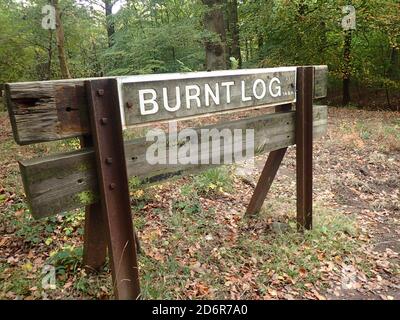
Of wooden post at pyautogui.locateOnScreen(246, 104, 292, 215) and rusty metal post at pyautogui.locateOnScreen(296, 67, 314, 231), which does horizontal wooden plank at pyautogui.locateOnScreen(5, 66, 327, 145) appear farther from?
wooden post at pyautogui.locateOnScreen(246, 104, 292, 215)

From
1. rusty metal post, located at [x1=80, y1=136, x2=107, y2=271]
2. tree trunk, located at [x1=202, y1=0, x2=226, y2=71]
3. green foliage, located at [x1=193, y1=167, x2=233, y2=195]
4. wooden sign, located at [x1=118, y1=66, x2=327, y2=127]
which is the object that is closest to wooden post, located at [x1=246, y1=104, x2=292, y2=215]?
wooden sign, located at [x1=118, y1=66, x2=327, y2=127]

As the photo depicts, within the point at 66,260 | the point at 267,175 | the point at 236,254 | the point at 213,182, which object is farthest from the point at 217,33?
the point at 66,260

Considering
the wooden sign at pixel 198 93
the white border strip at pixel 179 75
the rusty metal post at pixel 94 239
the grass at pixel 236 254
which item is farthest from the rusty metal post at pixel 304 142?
the rusty metal post at pixel 94 239

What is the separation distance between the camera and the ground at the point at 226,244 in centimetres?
328

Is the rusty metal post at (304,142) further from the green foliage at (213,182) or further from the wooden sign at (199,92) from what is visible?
the green foliage at (213,182)

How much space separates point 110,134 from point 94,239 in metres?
1.20

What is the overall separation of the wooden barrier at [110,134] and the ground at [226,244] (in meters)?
0.55

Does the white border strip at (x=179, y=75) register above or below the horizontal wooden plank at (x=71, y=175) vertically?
above

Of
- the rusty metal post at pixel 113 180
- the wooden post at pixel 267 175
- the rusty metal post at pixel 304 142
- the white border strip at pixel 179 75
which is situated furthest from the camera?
the wooden post at pixel 267 175

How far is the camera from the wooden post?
424 cm

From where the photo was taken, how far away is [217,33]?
11.6 meters

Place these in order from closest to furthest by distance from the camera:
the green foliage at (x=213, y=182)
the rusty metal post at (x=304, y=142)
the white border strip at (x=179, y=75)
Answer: the white border strip at (x=179, y=75) → the rusty metal post at (x=304, y=142) → the green foliage at (x=213, y=182)

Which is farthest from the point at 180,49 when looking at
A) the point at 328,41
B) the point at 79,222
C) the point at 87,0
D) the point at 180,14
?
the point at 79,222

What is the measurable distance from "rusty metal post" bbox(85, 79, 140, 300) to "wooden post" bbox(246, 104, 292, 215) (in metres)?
2.31
